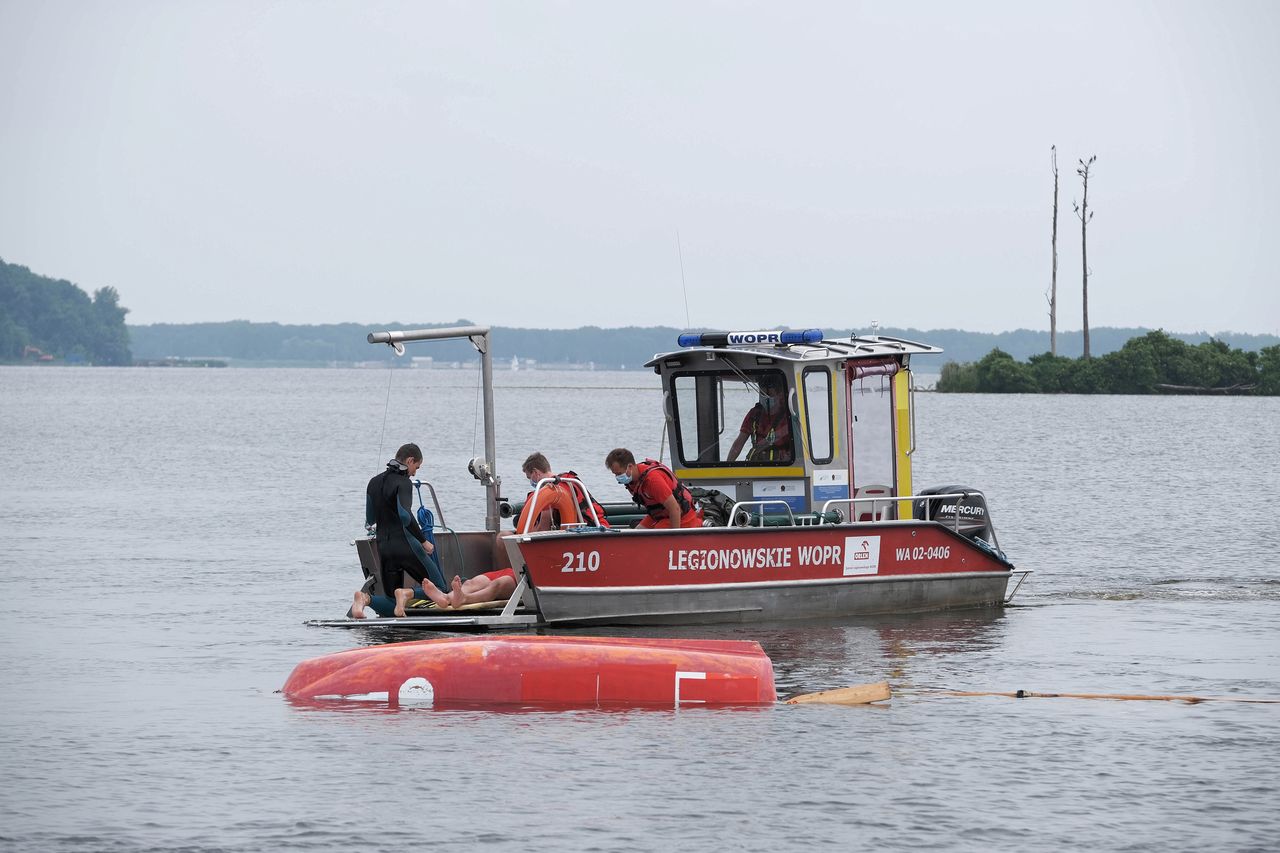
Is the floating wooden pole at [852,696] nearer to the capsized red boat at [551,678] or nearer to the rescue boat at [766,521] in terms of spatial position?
the capsized red boat at [551,678]

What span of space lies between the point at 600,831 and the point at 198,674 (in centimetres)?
613

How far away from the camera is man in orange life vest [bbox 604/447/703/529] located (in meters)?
15.6

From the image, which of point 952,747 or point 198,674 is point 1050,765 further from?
point 198,674

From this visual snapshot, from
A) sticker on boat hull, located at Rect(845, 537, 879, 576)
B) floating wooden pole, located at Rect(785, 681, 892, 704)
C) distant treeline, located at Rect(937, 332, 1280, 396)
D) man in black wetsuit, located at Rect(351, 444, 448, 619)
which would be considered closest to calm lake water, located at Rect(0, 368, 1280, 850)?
floating wooden pole, located at Rect(785, 681, 892, 704)

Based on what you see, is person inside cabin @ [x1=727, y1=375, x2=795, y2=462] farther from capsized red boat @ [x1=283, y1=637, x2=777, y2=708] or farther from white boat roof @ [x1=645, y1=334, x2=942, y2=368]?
capsized red boat @ [x1=283, y1=637, x2=777, y2=708]

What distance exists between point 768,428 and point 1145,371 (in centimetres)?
8203

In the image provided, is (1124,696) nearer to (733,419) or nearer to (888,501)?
(888,501)

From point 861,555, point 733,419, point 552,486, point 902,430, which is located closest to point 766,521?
point 861,555

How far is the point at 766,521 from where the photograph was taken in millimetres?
16891

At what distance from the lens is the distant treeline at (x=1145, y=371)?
94.9 meters

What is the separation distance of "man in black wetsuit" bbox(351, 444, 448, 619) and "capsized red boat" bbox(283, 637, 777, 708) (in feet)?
9.26

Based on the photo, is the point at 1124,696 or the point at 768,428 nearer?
the point at 1124,696

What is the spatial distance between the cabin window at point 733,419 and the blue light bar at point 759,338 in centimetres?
32

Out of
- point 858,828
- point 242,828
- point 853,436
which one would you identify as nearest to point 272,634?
point 853,436
